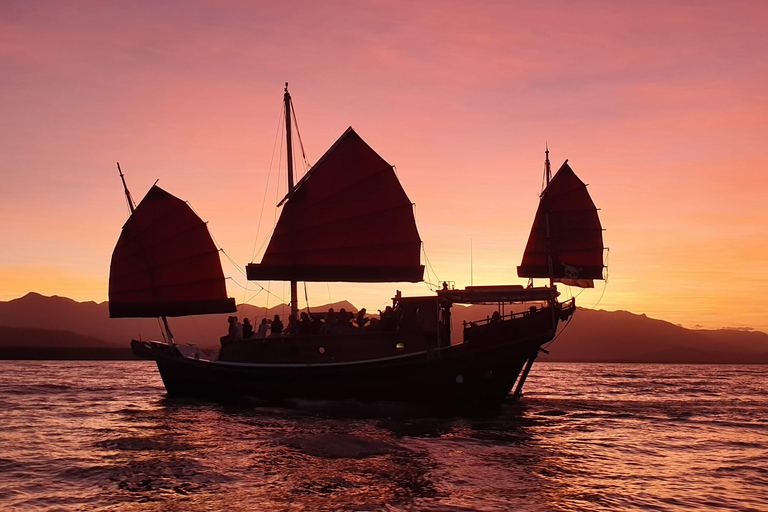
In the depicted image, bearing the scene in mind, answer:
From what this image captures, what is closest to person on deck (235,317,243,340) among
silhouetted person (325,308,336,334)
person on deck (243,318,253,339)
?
person on deck (243,318,253,339)

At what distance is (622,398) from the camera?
148 ft

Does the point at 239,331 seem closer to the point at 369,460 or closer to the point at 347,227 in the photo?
the point at 347,227

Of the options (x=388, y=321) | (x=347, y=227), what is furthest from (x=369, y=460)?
(x=347, y=227)

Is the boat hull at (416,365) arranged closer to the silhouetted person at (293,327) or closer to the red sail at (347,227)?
the silhouetted person at (293,327)

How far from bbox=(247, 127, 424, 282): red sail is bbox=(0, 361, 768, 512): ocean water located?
605cm

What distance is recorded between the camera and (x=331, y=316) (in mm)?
29328

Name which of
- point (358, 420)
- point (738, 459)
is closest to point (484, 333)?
point (358, 420)

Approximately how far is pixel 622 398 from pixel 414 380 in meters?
23.1

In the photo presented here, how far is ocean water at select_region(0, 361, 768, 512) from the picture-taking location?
45.5ft

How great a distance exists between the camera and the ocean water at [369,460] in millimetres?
13859

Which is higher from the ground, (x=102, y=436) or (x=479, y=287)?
(x=479, y=287)

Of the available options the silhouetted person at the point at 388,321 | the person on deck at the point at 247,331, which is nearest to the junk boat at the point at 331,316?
the silhouetted person at the point at 388,321

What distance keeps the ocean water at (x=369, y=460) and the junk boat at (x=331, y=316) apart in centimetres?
128

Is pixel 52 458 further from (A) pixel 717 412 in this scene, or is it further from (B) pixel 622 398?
(B) pixel 622 398
